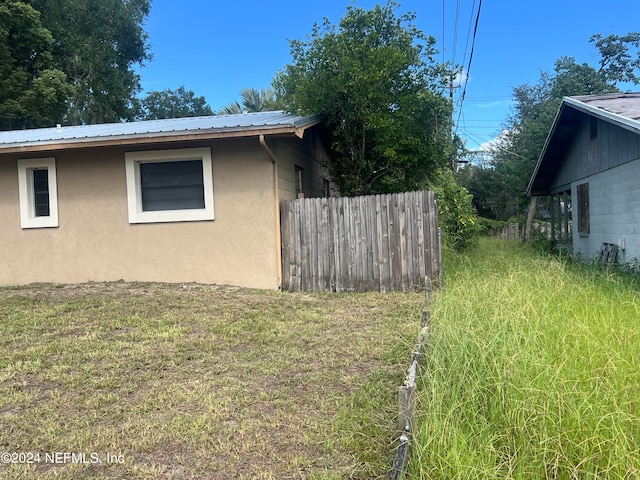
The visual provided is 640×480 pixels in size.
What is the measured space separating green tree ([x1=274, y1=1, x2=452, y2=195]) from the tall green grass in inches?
249

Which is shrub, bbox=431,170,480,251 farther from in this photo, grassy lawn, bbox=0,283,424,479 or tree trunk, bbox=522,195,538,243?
tree trunk, bbox=522,195,538,243

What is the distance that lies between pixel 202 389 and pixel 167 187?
232 inches

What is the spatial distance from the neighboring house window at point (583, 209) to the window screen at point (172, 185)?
30.0ft

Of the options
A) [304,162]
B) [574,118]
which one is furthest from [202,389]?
[574,118]

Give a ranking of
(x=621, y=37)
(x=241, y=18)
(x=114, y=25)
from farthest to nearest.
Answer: (x=114, y=25) → (x=621, y=37) → (x=241, y=18)

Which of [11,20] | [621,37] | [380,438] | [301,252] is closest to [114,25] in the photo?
[11,20]

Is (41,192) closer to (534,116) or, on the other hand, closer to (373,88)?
(373,88)

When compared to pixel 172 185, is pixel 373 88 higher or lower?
higher

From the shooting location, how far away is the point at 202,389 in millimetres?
3648

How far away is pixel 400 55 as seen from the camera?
9.24 metres

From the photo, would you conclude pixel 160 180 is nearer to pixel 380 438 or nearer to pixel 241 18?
pixel 380 438

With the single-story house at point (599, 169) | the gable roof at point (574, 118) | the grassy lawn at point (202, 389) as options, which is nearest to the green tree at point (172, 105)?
the gable roof at point (574, 118)

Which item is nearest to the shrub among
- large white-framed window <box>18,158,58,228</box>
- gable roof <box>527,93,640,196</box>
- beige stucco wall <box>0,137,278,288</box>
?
gable roof <box>527,93,640,196</box>

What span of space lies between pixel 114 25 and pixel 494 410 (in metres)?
31.1
